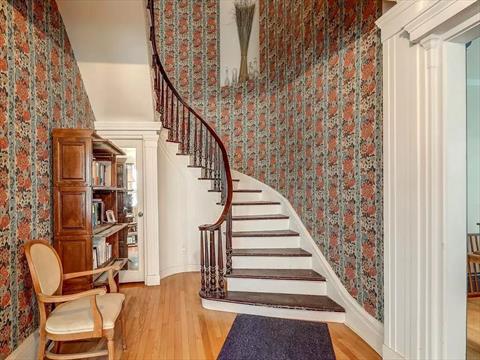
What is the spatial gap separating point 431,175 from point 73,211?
273cm

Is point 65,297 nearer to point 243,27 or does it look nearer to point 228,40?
point 228,40

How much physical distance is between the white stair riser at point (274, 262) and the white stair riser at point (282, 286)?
244 millimetres

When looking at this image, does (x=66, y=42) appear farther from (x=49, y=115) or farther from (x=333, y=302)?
(x=333, y=302)

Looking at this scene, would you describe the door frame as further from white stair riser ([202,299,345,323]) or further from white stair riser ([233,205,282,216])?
white stair riser ([202,299,345,323])

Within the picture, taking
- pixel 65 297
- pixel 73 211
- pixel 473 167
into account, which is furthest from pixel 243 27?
pixel 65 297

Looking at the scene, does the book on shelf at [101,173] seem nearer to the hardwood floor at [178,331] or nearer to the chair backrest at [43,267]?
the chair backrest at [43,267]

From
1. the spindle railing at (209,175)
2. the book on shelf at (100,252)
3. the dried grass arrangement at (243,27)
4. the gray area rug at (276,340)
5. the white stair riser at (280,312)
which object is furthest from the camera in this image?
the dried grass arrangement at (243,27)

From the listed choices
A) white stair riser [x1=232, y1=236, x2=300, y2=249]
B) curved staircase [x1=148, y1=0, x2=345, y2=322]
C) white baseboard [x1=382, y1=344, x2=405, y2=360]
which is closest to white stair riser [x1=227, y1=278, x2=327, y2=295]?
curved staircase [x1=148, y1=0, x2=345, y2=322]

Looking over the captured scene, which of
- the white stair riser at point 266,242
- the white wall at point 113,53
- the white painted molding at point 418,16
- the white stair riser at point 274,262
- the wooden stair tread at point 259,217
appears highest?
the white wall at point 113,53

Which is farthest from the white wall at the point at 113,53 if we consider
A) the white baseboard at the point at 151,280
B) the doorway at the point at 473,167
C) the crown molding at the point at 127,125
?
the doorway at the point at 473,167

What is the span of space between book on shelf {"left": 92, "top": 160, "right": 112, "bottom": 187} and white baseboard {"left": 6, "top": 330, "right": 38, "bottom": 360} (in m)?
1.29

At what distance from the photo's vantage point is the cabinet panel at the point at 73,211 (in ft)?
8.93

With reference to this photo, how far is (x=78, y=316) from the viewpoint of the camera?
2104 mm

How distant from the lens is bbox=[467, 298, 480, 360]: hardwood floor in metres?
2.23
